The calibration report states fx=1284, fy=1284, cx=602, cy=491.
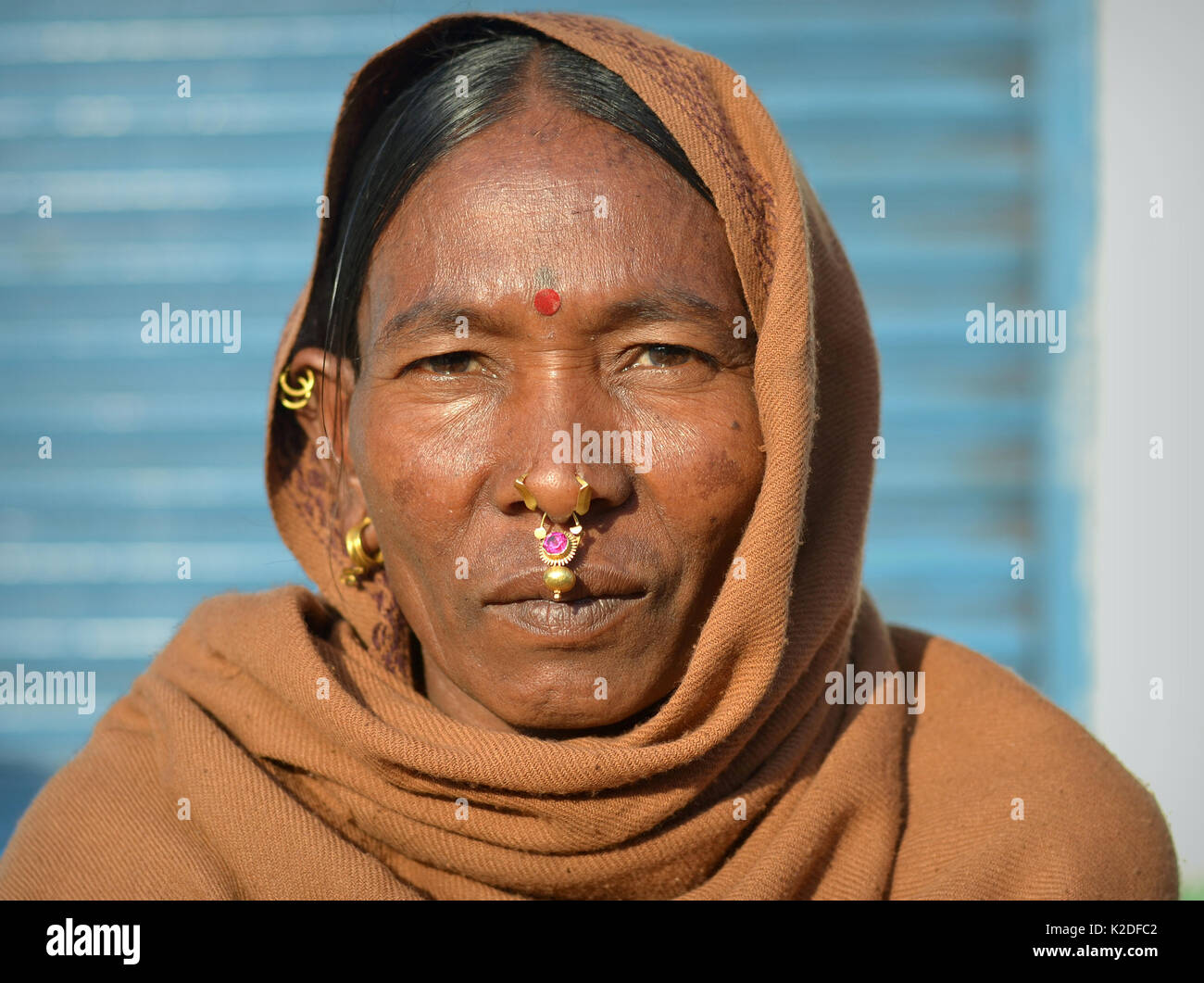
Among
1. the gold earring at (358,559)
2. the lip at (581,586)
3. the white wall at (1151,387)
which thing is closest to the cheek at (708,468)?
the lip at (581,586)

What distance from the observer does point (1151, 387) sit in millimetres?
4707

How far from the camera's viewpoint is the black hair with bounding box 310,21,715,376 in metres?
2.03

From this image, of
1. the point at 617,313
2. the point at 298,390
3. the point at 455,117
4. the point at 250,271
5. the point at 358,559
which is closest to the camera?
the point at 617,313

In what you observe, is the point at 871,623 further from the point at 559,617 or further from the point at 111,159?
the point at 111,159

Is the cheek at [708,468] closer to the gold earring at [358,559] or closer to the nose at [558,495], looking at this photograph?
the nose at [558,495]

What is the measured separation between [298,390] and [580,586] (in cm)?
81

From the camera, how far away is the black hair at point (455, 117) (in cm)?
203

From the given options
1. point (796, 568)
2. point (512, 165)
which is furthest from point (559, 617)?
point (512, 165)

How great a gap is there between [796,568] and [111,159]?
4247mm

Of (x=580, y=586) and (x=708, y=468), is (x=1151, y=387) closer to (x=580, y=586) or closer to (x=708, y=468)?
(x=708, y=468)

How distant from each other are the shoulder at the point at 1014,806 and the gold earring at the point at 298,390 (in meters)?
1.28

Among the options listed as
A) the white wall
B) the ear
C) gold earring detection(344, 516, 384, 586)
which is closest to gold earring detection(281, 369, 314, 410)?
the ear

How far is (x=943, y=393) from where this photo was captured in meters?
5.26

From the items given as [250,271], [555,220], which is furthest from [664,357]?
[250,271]
